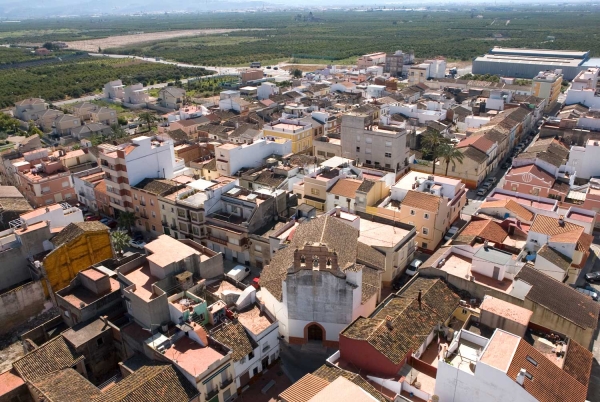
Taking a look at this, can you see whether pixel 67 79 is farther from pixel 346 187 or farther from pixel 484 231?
pixel 484 231

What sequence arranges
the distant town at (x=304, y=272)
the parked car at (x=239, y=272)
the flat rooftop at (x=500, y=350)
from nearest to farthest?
the flat rooftop at (x=500, y=350)
the distant town at (x=304, y=272)
the parked car at (x=239, y=272)

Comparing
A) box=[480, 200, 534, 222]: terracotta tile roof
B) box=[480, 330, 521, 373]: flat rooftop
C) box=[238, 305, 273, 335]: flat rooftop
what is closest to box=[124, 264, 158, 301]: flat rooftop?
box=[238, 305, 273, 335]: flat rooftop

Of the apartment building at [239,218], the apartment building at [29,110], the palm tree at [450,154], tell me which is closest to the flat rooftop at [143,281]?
the apartment building at [239,218]

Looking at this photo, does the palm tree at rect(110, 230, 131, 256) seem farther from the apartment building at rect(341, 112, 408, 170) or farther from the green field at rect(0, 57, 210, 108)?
the green field at rect(0, 57, 210, 108)

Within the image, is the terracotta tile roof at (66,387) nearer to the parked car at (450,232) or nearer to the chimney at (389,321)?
the chimney at (389,321)

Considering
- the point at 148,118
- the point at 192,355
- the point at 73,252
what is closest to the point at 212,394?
the point at 192,355

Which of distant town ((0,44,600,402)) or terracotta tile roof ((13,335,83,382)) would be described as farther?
terracotta tile roof ((13,335,83,382))

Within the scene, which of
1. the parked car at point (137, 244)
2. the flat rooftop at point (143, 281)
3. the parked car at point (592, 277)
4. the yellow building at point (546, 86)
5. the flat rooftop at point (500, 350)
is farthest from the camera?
the yellow building at point (546, 86)
